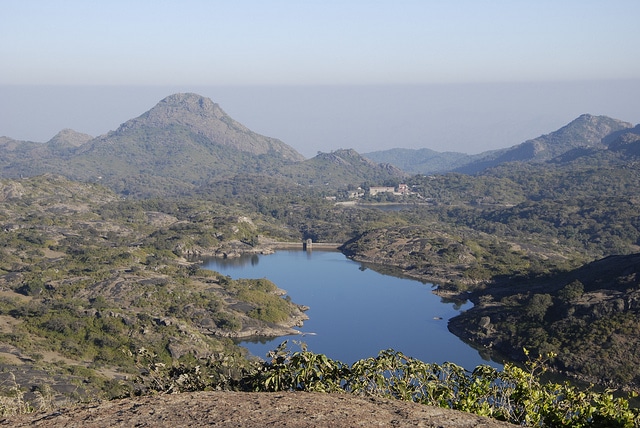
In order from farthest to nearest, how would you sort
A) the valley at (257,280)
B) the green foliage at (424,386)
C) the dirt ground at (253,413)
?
the valley at (257,280) < the green foliage at (424,386) < the dirt ground at (253,413)

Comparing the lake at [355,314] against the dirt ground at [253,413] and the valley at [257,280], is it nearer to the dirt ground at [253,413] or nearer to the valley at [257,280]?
the valley at [257,280]

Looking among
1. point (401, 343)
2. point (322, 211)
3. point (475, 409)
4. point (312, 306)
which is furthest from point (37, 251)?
point (475, 409)

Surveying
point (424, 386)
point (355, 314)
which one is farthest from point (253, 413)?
point (355, 314)

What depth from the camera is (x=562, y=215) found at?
397 feet

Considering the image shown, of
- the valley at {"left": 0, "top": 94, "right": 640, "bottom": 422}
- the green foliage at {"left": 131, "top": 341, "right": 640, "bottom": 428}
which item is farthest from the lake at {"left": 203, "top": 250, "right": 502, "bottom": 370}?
the green foliage at {"left": 131, "top": 341, "right": 640, "bottom": 428}

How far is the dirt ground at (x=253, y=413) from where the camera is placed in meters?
15.1

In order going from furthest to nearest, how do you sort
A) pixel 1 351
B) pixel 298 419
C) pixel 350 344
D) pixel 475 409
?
1. pixel 350 344
2. pixel 1 351
3. pixel 475 409
4. pixel 298 419

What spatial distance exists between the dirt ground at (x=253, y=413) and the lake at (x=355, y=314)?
3577 centimetres

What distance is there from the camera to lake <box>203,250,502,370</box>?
5659 cm

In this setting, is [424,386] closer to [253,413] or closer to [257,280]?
[253,413]

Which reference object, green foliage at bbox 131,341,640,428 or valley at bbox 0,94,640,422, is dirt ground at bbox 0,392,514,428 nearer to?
green foliage at bbox 131,341,640,428

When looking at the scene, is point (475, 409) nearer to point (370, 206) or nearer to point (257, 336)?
point (257, 336)

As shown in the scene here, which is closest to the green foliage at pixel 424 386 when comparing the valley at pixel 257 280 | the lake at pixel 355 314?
the valley at pixel 257 280

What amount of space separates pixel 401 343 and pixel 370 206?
108650 millimetres
